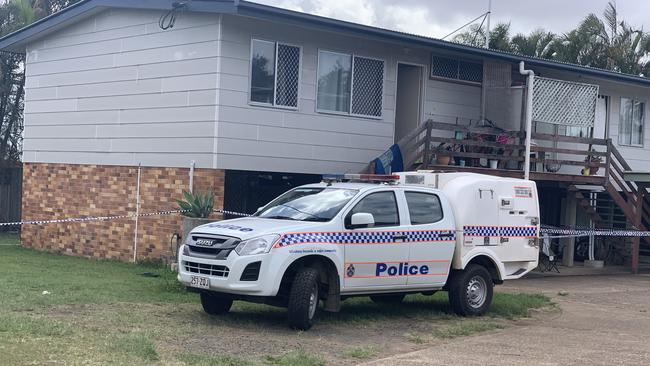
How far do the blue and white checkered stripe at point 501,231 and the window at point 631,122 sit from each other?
11353 millimetres

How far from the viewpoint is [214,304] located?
34.9 ft

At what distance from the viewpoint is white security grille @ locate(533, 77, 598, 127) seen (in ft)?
60.7

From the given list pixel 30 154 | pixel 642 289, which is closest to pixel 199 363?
pixel 642 289

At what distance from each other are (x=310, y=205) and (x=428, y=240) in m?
1.69

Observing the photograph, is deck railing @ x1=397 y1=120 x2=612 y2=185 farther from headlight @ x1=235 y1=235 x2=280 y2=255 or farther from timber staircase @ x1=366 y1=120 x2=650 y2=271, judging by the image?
headlight @ x1=235 y1=235 x2=280 y2=255

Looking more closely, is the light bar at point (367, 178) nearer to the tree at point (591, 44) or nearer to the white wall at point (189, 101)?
the white wall at point (189, 101)

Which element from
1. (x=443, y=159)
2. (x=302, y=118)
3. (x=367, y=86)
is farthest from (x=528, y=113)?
(x=302, y=118)

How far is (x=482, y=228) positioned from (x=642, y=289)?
6724 millimetres

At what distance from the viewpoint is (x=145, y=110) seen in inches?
674

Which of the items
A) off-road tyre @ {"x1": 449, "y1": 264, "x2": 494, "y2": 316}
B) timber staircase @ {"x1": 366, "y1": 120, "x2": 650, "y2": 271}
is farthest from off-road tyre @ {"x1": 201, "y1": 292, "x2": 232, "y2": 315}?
timber staircase @ {"x1": 366, "y1": 120, "x2": 650, "y2": 271}

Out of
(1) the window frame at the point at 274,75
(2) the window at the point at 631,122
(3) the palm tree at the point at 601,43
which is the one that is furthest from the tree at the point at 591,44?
(1) the window frame at the point at 274,75

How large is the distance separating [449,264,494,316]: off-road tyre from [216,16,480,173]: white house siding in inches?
209

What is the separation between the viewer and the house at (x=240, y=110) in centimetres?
1586

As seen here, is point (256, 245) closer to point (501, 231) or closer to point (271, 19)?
point (501, 231)
